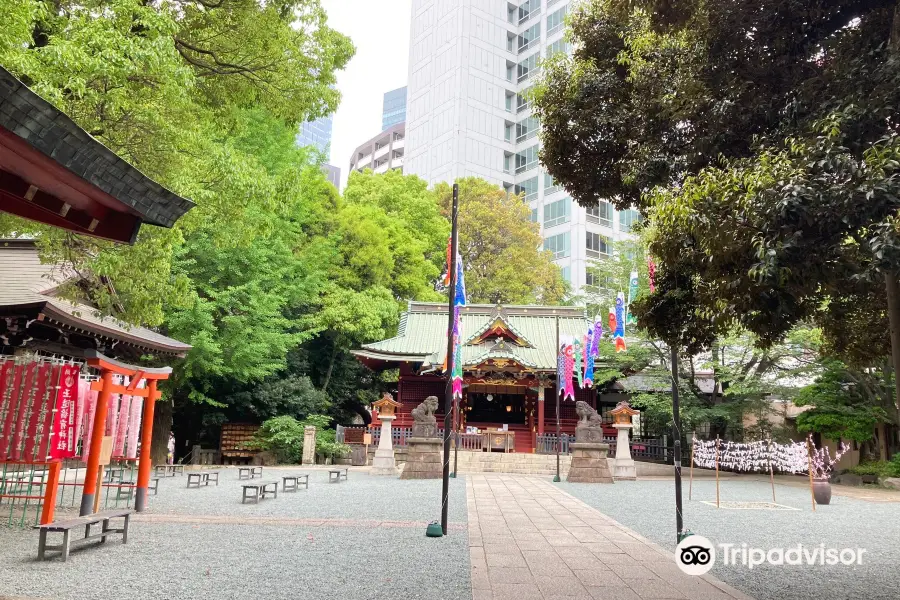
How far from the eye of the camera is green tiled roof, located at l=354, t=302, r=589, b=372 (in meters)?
25.0

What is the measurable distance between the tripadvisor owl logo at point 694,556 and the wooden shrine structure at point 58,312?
5.97 meters

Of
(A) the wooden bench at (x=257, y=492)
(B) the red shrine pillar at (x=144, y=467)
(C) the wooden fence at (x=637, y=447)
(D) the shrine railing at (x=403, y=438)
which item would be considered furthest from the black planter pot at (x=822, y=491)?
(B) the red shrine pillar at (x=144, y=467)

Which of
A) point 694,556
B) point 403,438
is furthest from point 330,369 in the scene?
point 694,556

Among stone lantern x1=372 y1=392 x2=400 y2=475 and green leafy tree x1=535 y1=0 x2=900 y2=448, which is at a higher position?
green leafy tree x1=535 y1=0 x2=900 y2=448

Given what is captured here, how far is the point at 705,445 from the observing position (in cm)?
1576

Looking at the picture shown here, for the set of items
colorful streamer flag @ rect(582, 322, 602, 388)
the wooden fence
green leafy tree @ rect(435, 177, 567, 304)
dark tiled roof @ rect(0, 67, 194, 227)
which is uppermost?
green leafy tree @ rect(435, 177, 567, 304)

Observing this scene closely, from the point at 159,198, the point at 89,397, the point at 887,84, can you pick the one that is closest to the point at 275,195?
the point at 89,397

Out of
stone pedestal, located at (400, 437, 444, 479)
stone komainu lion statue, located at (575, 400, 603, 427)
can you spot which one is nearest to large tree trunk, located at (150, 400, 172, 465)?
stone pedestal, located at (400, 437, 444, 479)

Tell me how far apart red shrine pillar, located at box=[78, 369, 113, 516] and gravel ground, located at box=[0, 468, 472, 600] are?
33.9 inches

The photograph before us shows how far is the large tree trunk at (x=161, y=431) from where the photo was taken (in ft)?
68.1

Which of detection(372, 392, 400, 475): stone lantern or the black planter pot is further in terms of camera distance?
detection(372, 392, 400, 475): stone lantern

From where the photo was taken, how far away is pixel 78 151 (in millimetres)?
3377

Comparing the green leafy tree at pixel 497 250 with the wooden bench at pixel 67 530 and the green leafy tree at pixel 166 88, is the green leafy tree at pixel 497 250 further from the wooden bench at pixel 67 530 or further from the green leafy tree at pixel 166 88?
the wooden bench at pixel 67 530

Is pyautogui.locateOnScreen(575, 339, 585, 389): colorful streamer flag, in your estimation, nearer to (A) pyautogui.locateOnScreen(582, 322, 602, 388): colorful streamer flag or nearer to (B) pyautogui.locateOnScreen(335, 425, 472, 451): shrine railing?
(A) pyautogui.locateOnScreen(582, 322, 602, 388): colorful streamer flag
